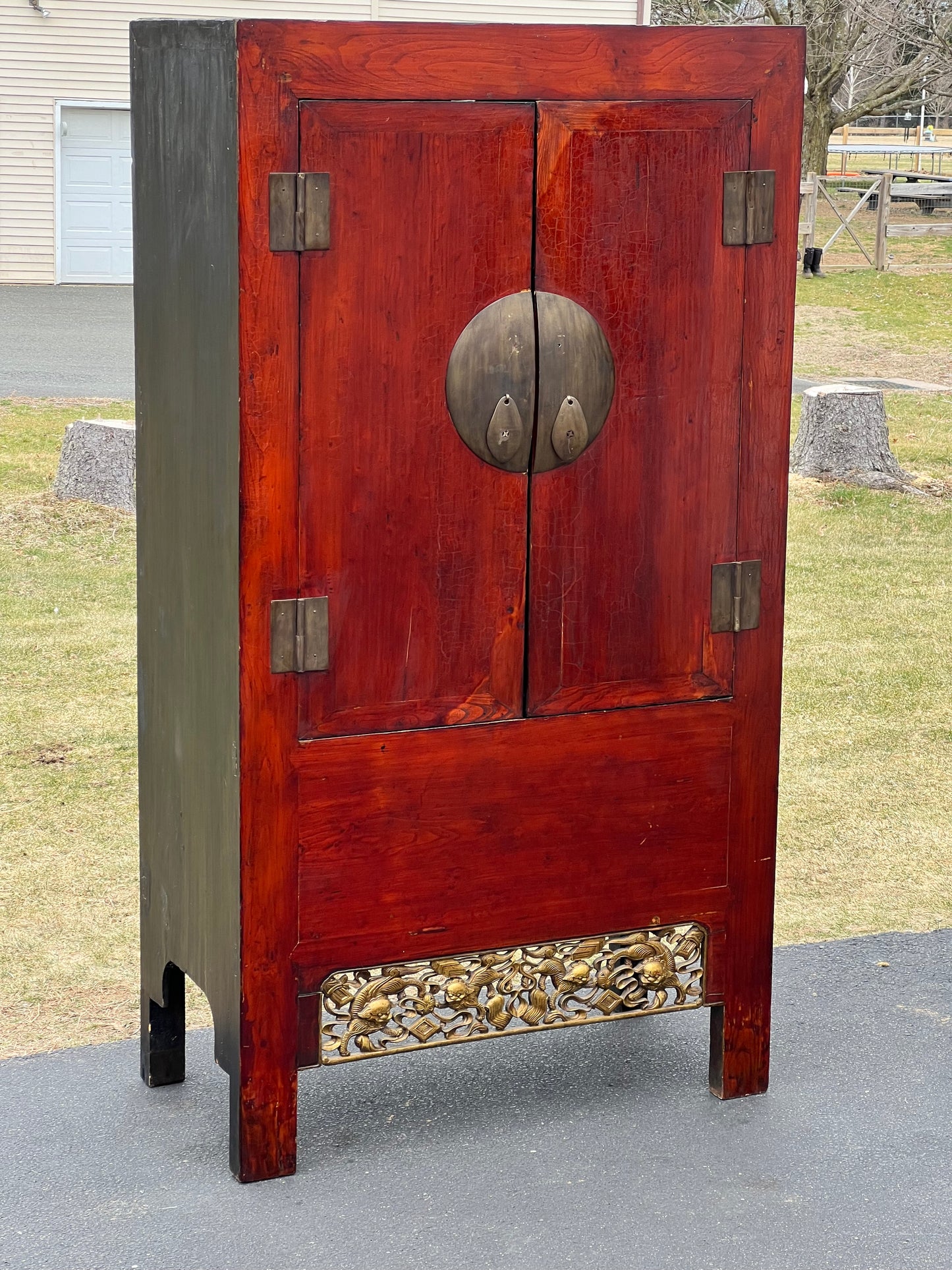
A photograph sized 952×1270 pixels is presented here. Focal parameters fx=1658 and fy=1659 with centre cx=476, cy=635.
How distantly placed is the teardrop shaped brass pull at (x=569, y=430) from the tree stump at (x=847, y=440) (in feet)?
21.2

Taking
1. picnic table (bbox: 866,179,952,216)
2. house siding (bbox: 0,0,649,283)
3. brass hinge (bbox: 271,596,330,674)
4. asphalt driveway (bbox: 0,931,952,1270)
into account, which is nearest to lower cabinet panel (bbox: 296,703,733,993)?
brass hinge (bbox: 271,596,330,674)

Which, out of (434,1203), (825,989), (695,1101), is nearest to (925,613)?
(825,989)

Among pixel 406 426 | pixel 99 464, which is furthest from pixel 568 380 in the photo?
pixel 99 464

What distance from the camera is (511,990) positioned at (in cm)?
292

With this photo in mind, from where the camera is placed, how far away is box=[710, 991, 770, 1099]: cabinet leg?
122 inches

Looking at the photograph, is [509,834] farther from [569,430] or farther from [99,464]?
[99,464]

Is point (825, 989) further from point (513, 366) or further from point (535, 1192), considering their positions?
point (513, 366)

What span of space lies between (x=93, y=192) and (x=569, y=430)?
56.5 feet

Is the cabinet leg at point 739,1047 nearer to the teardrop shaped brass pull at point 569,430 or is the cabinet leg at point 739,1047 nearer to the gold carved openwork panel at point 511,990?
the gold carved openwork panel at point 511,990

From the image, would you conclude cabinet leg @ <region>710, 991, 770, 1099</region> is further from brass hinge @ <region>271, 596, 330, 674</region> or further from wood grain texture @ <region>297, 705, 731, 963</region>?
brass hinge @ <region>271, 596, 330, 674</region>

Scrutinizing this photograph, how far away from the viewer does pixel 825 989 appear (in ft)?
11.9

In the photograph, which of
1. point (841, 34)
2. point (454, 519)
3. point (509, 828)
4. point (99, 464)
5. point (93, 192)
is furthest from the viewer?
point (841, 34)

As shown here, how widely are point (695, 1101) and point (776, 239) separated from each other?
158cm

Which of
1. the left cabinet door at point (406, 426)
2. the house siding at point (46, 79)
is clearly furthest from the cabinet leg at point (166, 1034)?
the house siding at point (46, 79)
